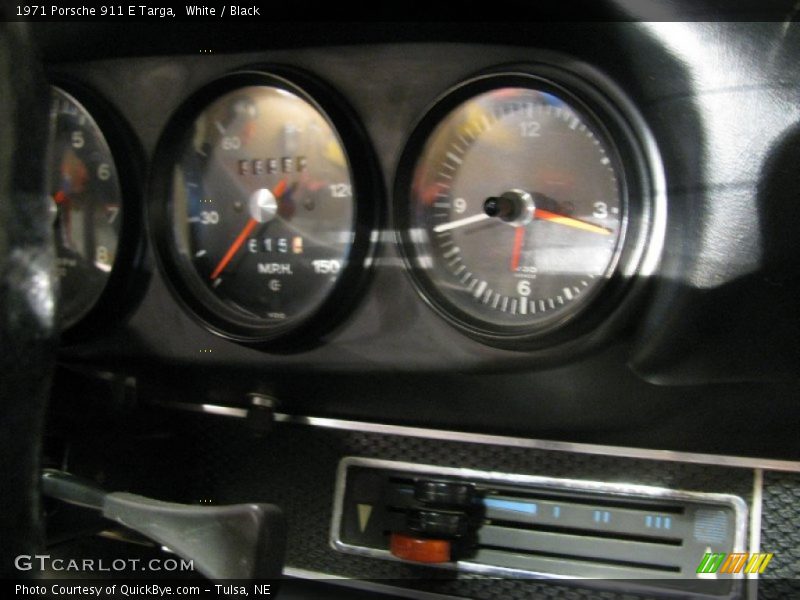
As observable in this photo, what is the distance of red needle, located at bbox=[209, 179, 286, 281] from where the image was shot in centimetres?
161

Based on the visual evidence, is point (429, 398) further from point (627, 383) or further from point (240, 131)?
point (240, 131)

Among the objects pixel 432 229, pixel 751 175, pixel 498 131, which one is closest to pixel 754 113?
pixel 751 175

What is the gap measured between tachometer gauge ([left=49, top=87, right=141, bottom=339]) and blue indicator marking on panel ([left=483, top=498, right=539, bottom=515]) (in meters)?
0.72

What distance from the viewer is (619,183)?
1.33 m

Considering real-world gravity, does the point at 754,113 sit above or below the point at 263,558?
above

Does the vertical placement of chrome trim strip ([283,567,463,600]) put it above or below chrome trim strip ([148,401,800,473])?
below

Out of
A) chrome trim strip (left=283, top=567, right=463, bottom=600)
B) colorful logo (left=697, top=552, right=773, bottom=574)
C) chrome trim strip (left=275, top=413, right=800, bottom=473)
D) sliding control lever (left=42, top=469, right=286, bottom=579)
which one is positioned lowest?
chrome trim strip (left=283, top=567, right=463, bottom=600)

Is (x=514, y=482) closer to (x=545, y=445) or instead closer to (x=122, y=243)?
A: (x=545, y=445)

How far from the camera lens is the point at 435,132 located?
56.7 inches

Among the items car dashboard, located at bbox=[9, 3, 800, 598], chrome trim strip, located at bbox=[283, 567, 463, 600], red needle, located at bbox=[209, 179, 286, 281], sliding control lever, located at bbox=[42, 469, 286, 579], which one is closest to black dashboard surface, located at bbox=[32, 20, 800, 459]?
car dashboard, located at bbox=[9, 3, 800, 598]

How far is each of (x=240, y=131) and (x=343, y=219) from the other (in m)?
0.25

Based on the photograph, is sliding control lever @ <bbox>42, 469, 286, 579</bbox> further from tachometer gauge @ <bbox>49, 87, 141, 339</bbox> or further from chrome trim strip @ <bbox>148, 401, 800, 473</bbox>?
tachometer gauge @ <bbox>49, 87, 141, 339</bbox>

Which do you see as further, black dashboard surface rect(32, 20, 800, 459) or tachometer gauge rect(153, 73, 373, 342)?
tachometer gauge rect(153, 73, 373, 342)

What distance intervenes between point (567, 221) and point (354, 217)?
32cm
